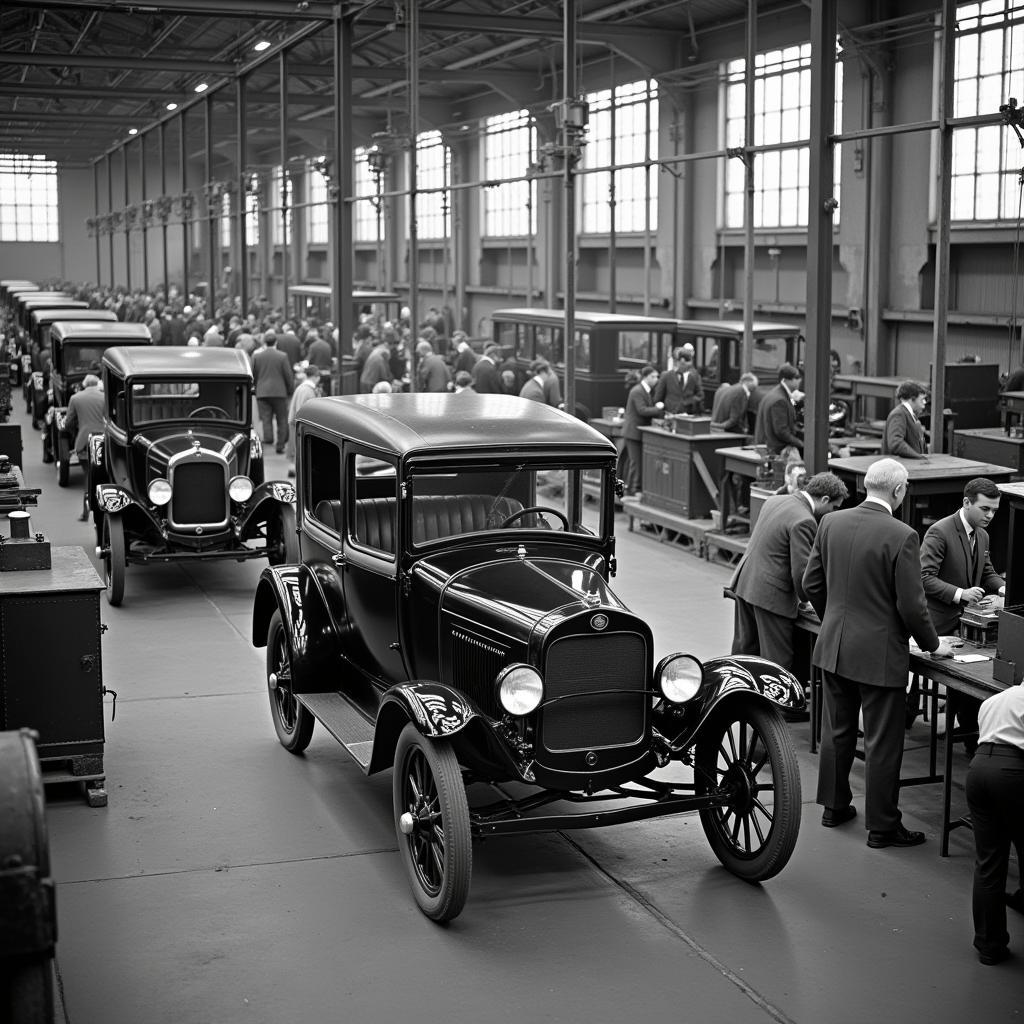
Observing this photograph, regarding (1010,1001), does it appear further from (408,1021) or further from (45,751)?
(45,751)

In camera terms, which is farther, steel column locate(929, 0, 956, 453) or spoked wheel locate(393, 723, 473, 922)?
steel column locate(929, 0, 956, 453)

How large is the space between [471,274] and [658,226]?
9667 millimetres

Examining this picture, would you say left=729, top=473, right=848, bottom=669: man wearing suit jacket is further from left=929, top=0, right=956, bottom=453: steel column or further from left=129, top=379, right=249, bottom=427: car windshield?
left=129, top=379, right=249, bottom=427: car windshield

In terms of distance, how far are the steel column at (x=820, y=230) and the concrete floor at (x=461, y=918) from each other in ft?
11.6

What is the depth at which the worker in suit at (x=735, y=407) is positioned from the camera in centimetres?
1541

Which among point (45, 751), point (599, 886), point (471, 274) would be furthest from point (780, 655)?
point (471, 274)

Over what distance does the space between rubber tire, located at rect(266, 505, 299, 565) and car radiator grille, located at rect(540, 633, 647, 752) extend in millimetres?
6459

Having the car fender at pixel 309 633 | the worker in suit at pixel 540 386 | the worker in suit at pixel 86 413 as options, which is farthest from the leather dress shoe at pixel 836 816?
the worker in suit at pixel 86 413

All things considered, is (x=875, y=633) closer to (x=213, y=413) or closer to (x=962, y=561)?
(x=962, y=561)

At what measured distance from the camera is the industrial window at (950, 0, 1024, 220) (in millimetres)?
19031

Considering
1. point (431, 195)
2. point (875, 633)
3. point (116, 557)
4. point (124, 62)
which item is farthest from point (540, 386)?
point (431, 195)

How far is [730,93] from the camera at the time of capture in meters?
25.1

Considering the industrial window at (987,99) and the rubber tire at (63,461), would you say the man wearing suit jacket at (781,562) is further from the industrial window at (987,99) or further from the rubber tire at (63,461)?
the industrial window at (987,99)

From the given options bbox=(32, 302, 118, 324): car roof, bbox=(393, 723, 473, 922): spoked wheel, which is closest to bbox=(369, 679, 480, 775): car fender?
bbox=(393, 723, 473, 922): spoked wheel
